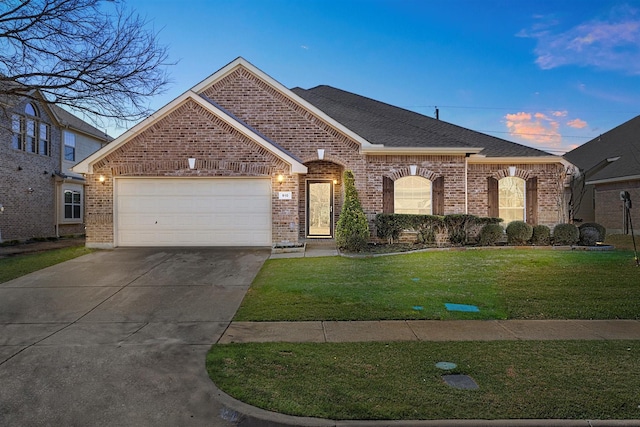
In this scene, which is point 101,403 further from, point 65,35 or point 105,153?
point 105,153

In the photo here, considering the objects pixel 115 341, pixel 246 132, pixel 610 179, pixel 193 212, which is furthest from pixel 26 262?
pixel 610 179

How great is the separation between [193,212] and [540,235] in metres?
11.7

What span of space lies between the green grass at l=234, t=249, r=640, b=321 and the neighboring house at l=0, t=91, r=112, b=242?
13.8m

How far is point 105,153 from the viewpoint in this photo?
1272cm

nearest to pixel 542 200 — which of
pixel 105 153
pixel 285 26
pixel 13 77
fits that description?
pixel 285 26

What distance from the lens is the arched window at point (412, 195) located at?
14.5m

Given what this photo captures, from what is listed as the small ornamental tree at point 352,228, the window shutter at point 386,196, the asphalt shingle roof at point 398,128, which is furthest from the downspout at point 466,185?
the small ornamental tree at point 352,228

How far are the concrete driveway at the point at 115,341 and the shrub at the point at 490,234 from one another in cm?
752

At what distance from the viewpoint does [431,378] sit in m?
4.02

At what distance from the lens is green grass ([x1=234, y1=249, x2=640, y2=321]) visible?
6430 millimetres

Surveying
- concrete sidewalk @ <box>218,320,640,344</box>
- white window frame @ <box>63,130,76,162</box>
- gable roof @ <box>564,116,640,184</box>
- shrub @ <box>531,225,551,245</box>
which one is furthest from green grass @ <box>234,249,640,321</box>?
white window frame @ <box>63,130,76,162</box>

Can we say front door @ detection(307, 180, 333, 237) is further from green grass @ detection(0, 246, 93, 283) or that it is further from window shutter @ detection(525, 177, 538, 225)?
window shutter @ detection(525, 177, 538, 225)

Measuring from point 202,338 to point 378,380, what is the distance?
2.63 m

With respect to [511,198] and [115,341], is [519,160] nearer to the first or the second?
[511,198]
